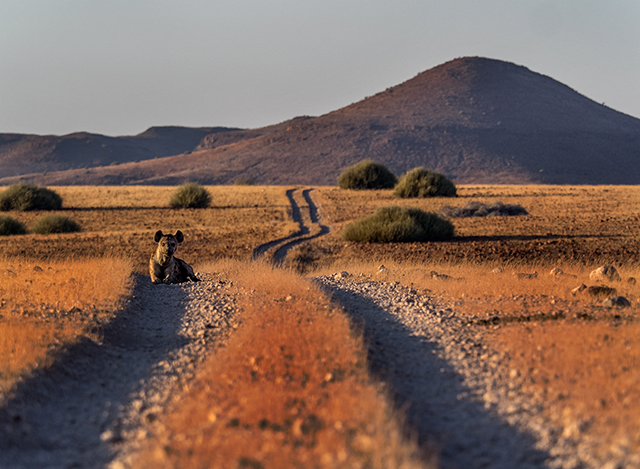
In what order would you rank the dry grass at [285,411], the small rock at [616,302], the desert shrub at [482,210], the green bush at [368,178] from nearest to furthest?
the dry grass at [285,411]
the small rock at [616,302]
the desert shrub at [482,210]
the green bush at [368,178]

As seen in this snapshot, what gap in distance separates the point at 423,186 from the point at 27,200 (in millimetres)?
29984

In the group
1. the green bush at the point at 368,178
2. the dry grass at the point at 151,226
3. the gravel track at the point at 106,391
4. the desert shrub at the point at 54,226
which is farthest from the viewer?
the green bush at the point at 368,178

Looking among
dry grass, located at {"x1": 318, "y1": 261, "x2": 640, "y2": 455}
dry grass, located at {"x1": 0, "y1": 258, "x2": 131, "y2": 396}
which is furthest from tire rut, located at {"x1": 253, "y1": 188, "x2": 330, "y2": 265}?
dry grass, located at {"x1": 318, "y1": 261, "x2": 640, "y2": 455}

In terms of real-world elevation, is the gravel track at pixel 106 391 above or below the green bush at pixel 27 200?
below

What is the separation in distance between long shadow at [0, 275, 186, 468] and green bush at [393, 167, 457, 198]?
38626 millimetres

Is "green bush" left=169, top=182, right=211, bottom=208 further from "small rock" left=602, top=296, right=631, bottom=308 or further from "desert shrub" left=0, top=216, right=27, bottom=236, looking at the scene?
"small rock" left=602, top=296, right=631, bottom=308

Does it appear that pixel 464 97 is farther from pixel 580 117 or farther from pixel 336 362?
pixel 336 362

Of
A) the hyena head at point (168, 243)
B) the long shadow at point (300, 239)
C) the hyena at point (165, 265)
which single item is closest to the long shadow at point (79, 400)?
the hyena head at point (168, 243)

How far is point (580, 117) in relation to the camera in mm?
141125

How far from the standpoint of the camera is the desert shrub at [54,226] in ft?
101

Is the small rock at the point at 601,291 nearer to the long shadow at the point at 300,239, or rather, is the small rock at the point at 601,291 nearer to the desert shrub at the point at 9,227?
the long shadow at the point at 300,239

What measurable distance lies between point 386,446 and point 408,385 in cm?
227

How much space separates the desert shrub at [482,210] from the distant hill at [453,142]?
77328mm

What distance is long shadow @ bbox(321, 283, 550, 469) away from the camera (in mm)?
4391
